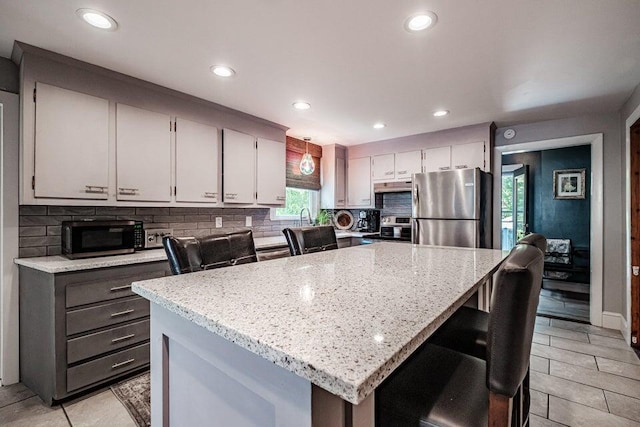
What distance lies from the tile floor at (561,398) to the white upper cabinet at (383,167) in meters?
2.59

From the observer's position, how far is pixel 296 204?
4.41m

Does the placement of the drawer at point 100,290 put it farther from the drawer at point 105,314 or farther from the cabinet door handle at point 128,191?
the cabinet door handle at point 128,191

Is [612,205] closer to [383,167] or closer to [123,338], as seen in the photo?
[383,167]

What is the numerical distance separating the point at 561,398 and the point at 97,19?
3.66 meters

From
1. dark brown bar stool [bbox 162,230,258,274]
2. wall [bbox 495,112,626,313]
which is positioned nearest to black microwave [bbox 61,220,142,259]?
dark brown bar stool [bbox 162,230,258,274]

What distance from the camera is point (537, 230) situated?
16.0ft

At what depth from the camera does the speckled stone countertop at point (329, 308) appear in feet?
1.71

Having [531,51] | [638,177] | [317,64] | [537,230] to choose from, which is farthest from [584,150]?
[317,64]

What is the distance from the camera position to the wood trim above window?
4137mm

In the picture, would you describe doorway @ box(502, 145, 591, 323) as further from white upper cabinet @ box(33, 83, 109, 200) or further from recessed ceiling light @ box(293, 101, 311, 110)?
white upper cabinet @ box(33, 83, 109, 200)

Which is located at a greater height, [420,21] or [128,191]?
[420,21]

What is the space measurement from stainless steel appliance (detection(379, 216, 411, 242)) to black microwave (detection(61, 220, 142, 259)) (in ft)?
9.77

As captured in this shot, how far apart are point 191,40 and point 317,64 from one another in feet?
2.77

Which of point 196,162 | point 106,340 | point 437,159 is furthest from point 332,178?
point 106,340
